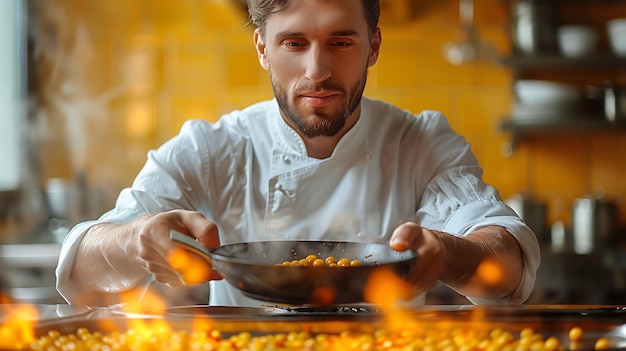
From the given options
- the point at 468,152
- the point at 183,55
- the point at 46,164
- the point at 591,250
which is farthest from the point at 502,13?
the point at 46,164

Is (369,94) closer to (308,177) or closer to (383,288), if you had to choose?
(308,177)

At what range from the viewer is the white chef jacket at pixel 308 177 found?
1.81 meters

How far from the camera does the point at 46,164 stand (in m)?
3.74

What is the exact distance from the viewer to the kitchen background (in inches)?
129

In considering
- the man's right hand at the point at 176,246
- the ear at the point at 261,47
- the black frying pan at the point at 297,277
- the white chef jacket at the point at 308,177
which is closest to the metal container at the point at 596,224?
the white chef jacket at the point at 308,177

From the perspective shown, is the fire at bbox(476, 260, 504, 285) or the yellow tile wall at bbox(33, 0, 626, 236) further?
the yellow tile wall at bbox(33, 0, 626, 236)

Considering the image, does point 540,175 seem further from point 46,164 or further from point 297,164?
point 46,164

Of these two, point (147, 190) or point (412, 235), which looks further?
point (147, 190)

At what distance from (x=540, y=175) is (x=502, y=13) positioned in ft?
2.42

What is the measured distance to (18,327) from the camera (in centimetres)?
115

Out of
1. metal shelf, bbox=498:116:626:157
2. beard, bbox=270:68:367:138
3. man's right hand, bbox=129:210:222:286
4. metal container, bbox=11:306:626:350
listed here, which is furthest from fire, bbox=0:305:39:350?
metal shelf, bbox=498:116:626:157

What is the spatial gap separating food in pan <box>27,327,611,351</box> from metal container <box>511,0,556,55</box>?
2.41 metres

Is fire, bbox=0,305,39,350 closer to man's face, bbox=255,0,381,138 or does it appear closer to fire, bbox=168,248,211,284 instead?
fire, bbox=168,248,211,284

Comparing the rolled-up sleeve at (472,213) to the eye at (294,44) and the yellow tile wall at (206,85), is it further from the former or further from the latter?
the yellow tile wall at (206,85)
